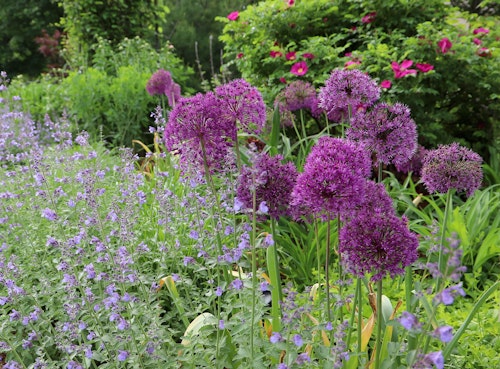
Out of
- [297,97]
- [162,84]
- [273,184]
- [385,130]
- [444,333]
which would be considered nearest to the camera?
[444,333]

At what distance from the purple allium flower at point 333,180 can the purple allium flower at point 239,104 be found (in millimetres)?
465

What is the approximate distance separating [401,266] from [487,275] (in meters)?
1.96

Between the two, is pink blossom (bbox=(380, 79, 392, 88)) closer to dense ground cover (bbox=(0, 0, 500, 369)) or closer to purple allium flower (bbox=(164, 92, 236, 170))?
dense ground cover (bbox=(0, 0, 500, 369))

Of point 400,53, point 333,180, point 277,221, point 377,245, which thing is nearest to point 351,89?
point 333,180

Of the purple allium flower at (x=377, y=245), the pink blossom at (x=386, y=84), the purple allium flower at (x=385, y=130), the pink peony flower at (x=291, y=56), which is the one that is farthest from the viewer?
the pink peony flower at (x=291, y=56)

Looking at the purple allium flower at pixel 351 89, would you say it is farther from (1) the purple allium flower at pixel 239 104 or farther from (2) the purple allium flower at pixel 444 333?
(2) the purple allium flower at pixel 444 333

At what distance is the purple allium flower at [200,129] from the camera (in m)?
1.69

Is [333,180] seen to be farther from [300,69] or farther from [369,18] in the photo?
[369,18]

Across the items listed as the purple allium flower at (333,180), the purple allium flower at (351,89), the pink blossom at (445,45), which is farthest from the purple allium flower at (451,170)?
the pink blossom at (445,45)

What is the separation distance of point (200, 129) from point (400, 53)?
3.21 meters

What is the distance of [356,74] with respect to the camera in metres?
1.97

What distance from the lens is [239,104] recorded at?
71.0 inches

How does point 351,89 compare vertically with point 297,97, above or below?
above

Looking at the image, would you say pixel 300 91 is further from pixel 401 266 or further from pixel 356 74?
pixel 401 266
